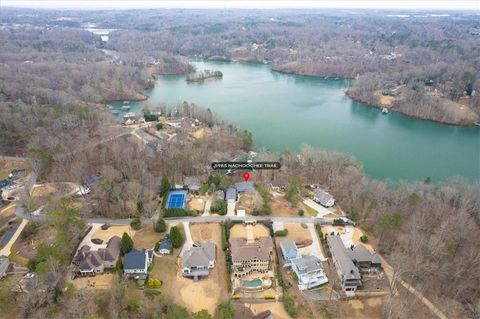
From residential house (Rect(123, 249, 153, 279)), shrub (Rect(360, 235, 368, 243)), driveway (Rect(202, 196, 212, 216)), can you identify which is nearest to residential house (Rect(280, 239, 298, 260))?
shrub (Rect(360, 235, 368, 243))

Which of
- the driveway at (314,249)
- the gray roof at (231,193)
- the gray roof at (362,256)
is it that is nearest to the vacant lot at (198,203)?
the gray roof at (231,193)

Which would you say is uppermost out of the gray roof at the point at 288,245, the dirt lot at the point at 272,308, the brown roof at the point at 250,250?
the brown roof at the point at 250,250

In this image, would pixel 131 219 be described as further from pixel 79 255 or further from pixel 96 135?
pixel 96 135

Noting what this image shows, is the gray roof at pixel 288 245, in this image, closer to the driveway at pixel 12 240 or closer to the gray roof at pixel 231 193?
the gray roof at pixel 231 193

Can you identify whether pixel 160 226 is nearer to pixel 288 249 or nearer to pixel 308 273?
pixel 288 249

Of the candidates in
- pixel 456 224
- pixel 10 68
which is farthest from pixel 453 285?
pixel 10 68

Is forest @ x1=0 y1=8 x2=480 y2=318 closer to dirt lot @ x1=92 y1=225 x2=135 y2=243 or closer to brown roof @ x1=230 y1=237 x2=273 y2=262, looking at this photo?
dirt lot @ x1=92 y1=225 x2=135 y2=243
